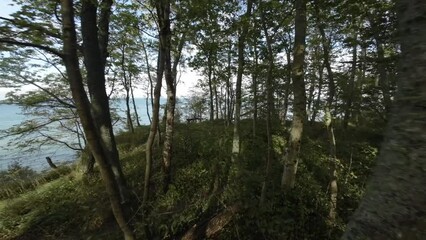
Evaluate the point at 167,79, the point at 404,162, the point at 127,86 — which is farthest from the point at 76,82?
the point at 127,86

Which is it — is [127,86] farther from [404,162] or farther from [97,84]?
[404,162]

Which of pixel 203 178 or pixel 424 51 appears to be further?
pixel 203 178

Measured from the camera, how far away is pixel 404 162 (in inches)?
45.6

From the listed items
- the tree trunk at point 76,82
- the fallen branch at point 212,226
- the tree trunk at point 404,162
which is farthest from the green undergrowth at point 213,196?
the tree trunk at point 404,162

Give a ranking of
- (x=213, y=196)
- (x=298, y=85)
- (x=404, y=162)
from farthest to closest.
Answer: (x=213, y=196) < (x=298, y=85) < (x=404, y=162)

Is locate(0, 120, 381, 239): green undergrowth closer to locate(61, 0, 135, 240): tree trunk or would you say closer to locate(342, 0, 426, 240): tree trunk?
locate(61, 0, 135, 240): tree trunk

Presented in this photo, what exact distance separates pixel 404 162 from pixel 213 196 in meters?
5.54

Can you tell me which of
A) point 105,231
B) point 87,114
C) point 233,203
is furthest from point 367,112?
point 105,231

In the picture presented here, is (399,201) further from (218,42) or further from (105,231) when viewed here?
(218,42)

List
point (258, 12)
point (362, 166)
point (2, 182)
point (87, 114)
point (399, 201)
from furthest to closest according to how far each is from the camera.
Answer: point (2, 182), point (362, 166), point (258, 12), point (87, 114), point (399, 201)

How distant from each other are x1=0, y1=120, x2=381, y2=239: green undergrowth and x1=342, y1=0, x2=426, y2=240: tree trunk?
368 cm

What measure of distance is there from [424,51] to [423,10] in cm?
18

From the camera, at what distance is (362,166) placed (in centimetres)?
824

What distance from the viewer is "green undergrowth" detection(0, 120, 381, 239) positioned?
17.9 ft
